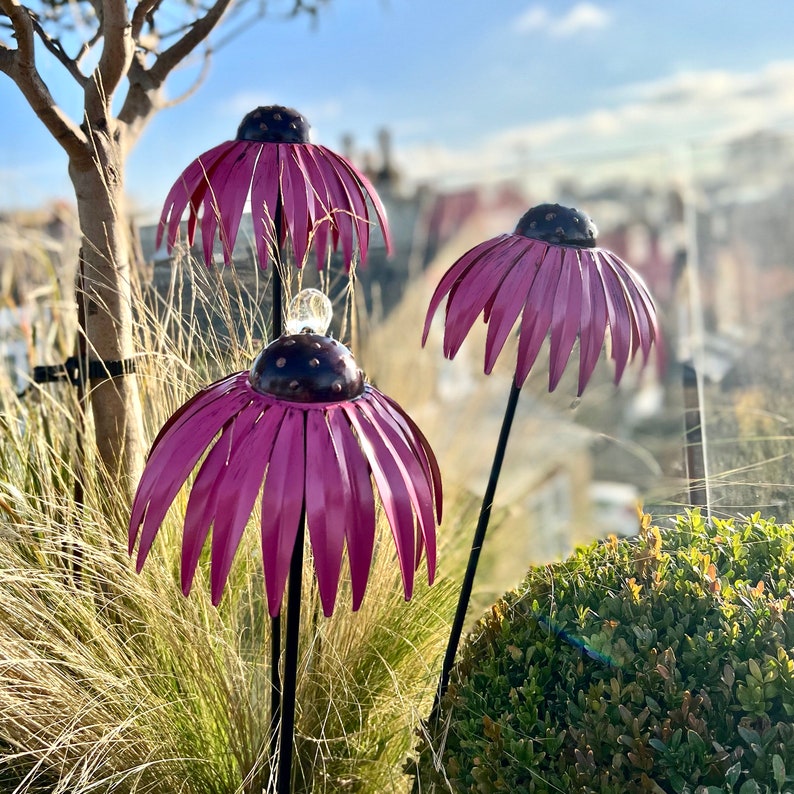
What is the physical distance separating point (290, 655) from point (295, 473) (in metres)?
0.26

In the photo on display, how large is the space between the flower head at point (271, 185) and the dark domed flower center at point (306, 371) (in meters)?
0.38

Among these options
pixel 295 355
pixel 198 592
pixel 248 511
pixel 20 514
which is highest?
pixel 295 355

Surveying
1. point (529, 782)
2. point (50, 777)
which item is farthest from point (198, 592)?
point (529, 782)

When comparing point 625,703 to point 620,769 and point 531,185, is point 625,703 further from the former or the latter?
point 531,185

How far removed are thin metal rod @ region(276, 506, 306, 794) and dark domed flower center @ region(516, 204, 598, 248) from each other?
0.52 metres

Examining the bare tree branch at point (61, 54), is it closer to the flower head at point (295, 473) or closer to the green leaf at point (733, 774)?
the flower head at point (295, 473)

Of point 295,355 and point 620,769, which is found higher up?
point 295,355

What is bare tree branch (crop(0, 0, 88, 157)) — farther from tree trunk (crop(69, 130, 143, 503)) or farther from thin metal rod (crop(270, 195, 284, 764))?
thin metal rod (crop(270, 195, 284, 764))

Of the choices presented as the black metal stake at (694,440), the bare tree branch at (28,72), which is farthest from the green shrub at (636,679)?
the bare tree branch at (28,72)

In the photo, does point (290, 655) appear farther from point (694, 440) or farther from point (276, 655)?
point (694, 440)

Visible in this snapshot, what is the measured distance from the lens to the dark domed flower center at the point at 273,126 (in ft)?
4.01

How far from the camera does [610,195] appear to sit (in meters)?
8.50

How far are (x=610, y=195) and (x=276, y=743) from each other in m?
8.14

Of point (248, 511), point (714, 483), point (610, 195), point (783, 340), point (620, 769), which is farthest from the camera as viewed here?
point (610, 195)
